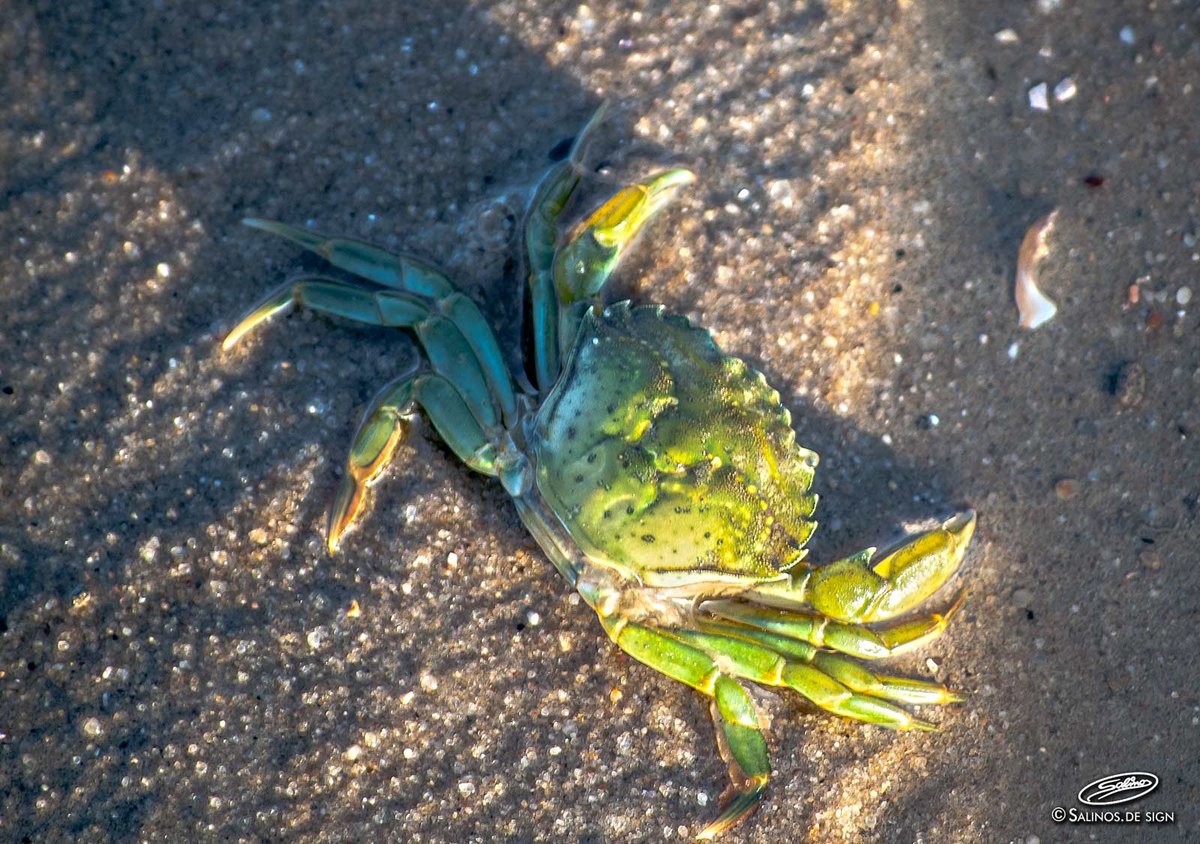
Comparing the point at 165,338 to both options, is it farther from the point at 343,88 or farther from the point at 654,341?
the point at 654,341

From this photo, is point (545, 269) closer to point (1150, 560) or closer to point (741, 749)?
point (741, 749)

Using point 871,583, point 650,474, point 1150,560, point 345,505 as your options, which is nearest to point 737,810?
point 871,583

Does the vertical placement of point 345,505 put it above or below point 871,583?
above

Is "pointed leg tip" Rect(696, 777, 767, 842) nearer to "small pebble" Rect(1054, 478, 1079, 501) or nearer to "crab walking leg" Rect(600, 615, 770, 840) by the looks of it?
"crab walking leg" Rect(600, 615, 770, 840)

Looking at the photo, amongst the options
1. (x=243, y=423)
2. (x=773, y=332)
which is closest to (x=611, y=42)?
(x=773, y=332)

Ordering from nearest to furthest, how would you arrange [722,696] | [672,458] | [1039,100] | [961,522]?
[672,458], [722,696], [961,522], [1039,100]

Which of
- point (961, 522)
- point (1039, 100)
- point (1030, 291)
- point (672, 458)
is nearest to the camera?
point (672, 458)

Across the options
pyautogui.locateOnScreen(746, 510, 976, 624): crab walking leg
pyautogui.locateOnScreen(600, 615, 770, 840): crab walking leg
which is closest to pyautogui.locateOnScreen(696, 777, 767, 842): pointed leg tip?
pyautogui.locateOnScreen(600, 615, 770, 840): crab walking leg

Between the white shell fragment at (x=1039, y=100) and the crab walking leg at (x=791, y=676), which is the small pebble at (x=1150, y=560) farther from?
the white shell fragment at (x=1039, y=100)
